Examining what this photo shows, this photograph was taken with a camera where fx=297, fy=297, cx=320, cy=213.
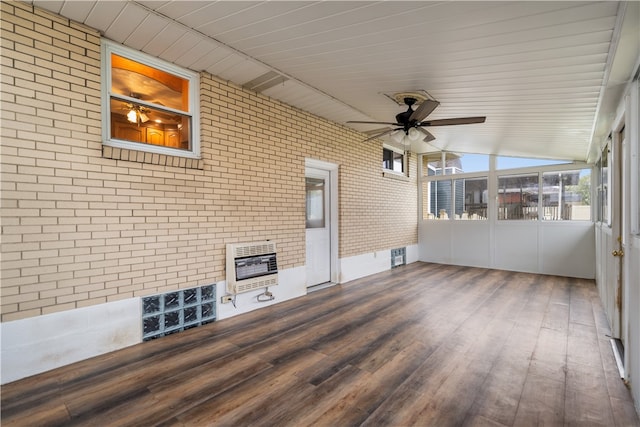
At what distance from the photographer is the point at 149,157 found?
3.13 metres

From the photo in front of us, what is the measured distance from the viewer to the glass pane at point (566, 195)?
629 centimetres

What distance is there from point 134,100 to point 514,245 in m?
7.81

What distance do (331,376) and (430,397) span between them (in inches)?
30.3

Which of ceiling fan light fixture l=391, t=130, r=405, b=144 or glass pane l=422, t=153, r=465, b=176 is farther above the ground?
glass pane l=422, t=153, r=465, b=176

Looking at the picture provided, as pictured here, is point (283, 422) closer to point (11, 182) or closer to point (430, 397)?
point (430, 397)

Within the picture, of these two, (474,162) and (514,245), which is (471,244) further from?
(474,162)

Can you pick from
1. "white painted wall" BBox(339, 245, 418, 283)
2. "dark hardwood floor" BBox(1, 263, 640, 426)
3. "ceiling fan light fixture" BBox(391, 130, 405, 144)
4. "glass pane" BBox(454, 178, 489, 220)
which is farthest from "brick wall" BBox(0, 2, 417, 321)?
"glass pane" BBox(454, 178, 489, 220)

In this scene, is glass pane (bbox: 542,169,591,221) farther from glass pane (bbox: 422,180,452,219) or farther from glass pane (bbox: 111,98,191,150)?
glass pane (bbox: 111,98,191,150)

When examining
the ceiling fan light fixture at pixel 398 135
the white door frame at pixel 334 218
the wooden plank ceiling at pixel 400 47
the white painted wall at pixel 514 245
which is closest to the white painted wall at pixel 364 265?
the white door frame at pixel 334 218

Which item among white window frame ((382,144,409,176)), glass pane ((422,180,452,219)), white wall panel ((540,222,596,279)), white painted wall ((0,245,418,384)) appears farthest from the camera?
glass pane ((422,180,452,219))

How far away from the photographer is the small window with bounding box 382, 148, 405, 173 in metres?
7.24

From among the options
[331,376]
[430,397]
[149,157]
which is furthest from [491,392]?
[149,157]

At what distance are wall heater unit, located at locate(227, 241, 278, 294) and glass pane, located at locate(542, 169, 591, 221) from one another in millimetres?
6238

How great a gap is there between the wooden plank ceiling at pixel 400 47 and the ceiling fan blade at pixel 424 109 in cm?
31
